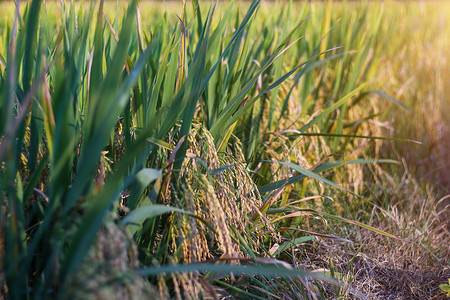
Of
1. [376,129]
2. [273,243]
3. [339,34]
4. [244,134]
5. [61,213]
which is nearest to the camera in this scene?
[61,213]

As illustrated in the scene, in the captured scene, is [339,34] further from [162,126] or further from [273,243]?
Result: [162,126]

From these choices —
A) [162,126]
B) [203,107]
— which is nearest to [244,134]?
[203,107]

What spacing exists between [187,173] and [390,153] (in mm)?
1563

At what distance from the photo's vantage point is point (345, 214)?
5.64 ft

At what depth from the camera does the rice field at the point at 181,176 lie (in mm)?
773

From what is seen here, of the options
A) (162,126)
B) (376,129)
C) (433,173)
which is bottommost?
(433,173)

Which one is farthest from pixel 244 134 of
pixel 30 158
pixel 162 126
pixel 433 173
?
pixel 433 173

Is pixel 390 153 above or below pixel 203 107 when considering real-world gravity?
below

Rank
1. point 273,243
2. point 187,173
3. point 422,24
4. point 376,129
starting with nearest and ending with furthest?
point 187,173
point 273,243
point 376,129
point 422,24

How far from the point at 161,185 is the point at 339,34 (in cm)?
203

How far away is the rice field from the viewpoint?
77 centimetres

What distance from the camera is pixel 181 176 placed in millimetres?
1097

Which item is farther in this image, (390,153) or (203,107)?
(390,153)

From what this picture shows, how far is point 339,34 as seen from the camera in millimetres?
2721
